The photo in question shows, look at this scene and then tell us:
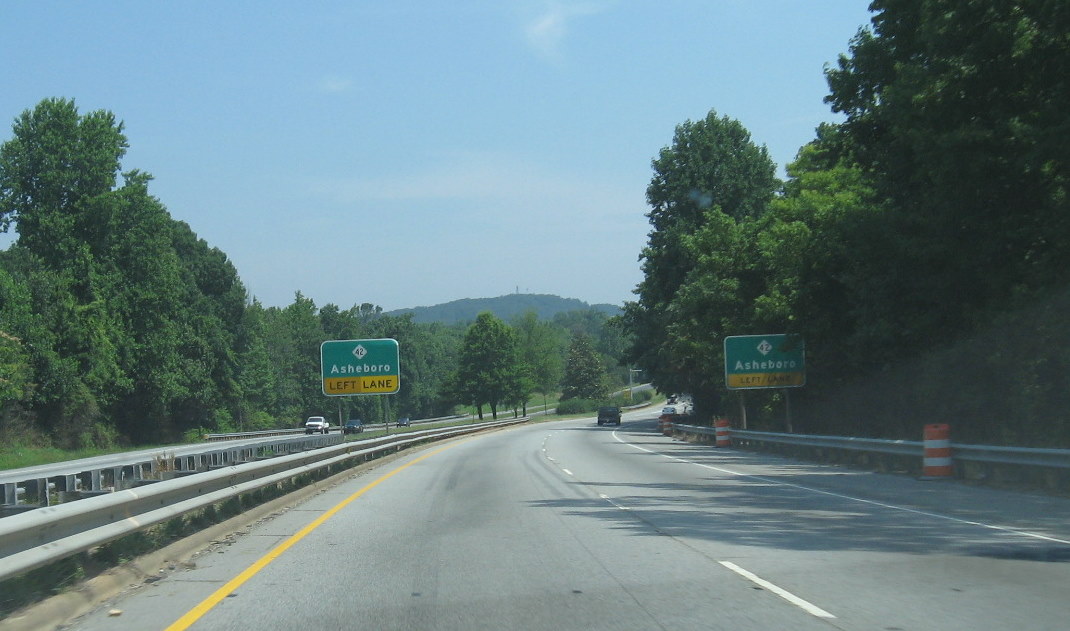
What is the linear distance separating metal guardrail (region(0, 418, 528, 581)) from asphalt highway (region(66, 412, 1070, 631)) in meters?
0.59

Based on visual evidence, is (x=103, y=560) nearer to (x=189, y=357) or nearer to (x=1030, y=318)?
(x=1030, y=318)

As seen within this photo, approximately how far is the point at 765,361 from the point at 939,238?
14.5 m

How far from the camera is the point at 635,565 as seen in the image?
34.6 ft

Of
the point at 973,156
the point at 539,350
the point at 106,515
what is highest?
the point at 539,350

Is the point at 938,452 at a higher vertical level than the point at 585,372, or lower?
lower

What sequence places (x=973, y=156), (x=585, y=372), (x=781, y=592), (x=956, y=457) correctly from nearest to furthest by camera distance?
(x=781, y=592) < (x=956, y=457) < (x=973, y=156) < (x=585, y=372)

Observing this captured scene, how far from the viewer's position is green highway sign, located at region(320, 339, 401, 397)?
115 ft

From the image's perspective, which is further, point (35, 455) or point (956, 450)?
point (35, 455)

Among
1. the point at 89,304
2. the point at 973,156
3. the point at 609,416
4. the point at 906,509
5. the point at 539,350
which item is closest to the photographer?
the point at 906,509

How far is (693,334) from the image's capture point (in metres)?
51.2

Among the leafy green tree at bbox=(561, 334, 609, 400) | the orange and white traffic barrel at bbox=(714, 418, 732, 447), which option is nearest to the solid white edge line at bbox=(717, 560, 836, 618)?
the orange and white traffic barrel at bbox=(714, 418, 732, 447)

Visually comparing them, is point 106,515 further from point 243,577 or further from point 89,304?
point 89,304

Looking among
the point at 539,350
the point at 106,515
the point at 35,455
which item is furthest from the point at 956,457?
the point at 539,350

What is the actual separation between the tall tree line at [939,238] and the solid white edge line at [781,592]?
13699mm
